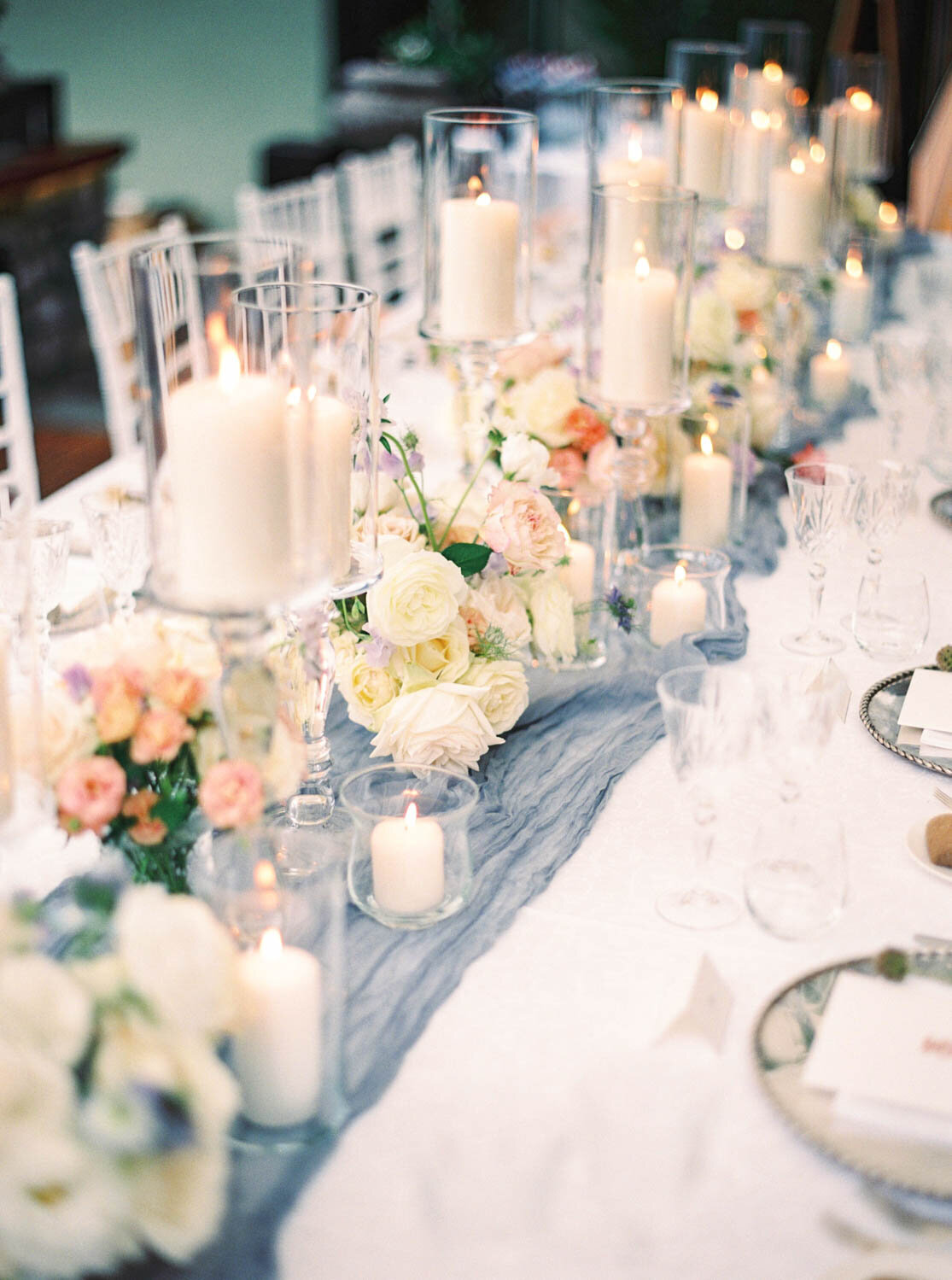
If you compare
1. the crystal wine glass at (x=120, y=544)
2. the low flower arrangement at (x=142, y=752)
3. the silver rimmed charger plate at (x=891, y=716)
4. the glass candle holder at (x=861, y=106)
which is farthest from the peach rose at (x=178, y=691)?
the glass candle holder at (x=861, y=106)

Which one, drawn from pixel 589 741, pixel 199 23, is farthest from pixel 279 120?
pixel 589 741

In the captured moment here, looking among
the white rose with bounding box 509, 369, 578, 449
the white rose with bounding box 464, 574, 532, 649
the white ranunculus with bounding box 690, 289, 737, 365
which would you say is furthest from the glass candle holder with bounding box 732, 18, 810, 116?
the white rose with bounding box 464, 574, 532, 649

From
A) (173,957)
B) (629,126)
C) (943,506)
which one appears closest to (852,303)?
(629,126)

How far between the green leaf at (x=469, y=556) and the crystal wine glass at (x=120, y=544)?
33cm

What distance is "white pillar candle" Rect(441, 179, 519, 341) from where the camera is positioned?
5.74 feet

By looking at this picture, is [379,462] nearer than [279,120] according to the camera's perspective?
Yes

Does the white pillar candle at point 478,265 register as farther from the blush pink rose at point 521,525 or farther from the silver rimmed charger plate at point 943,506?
the silver rimmed charger plate at point 943,506

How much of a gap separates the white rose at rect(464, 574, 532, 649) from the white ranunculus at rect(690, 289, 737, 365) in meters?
0.91

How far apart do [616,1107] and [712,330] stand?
1.50 m

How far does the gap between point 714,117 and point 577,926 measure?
6.89 feet

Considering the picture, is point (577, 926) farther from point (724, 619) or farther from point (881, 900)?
point (724, 619)

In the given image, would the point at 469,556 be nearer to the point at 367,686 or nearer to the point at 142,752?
the point at 367,686

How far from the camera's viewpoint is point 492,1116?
913 mm

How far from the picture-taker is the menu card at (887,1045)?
0.88 metres
